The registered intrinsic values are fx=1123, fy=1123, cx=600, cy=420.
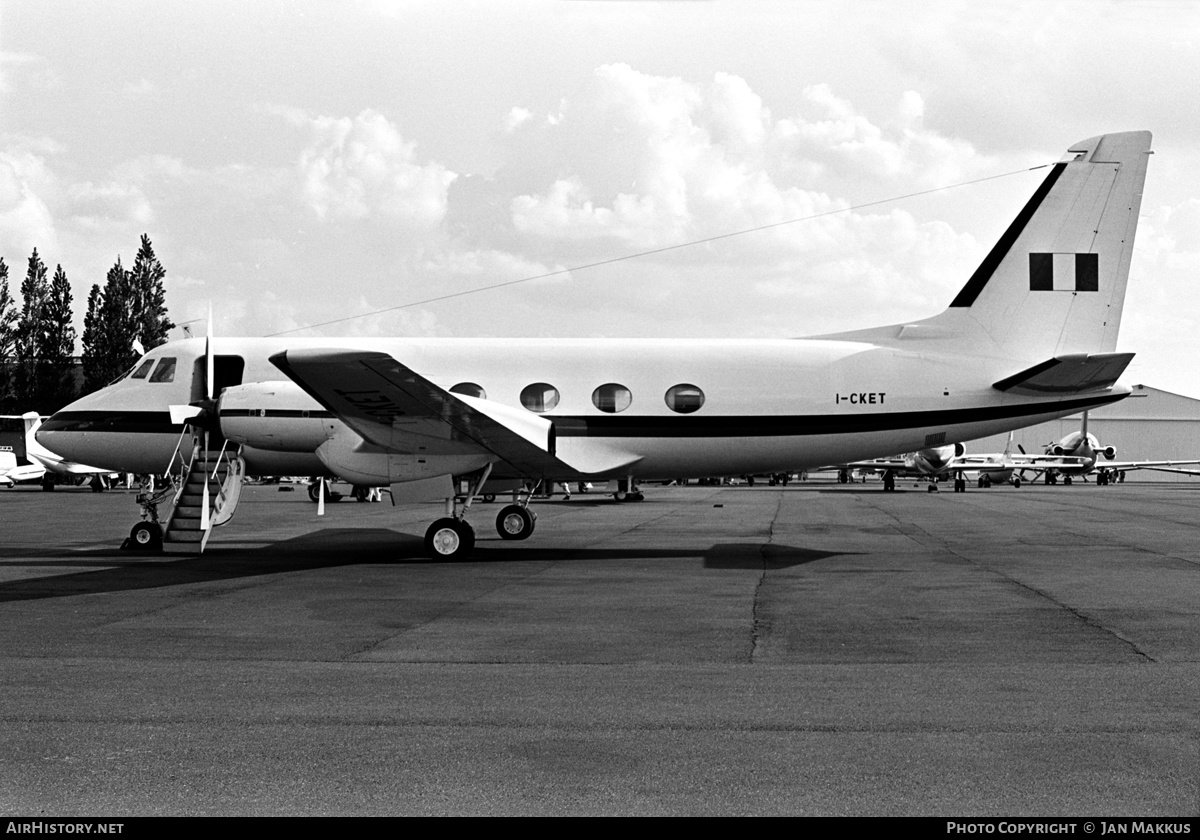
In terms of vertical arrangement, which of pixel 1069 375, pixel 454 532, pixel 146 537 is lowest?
pixel 146 537

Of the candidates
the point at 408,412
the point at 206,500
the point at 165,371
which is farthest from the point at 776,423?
the point at 165,371

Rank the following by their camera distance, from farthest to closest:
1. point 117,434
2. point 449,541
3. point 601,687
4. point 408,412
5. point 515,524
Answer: point 515,524 → point 117,434 → point 449,541 → point 408,412 → point 601,687

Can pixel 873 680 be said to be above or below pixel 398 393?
below

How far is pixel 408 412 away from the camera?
17406 mm

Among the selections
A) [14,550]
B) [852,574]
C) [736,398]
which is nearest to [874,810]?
[852,574]

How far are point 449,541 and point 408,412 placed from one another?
2.58 meters

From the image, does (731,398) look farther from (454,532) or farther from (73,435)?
(73,435)

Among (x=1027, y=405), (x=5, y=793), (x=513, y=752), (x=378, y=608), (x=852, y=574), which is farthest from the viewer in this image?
(x=1027, y=405)

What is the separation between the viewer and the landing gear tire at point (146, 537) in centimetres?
2052

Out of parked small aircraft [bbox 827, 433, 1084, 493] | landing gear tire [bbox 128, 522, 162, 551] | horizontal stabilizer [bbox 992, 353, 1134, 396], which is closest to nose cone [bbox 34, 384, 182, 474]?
landing gear tire [bbox 128, 522, 162, 551]
